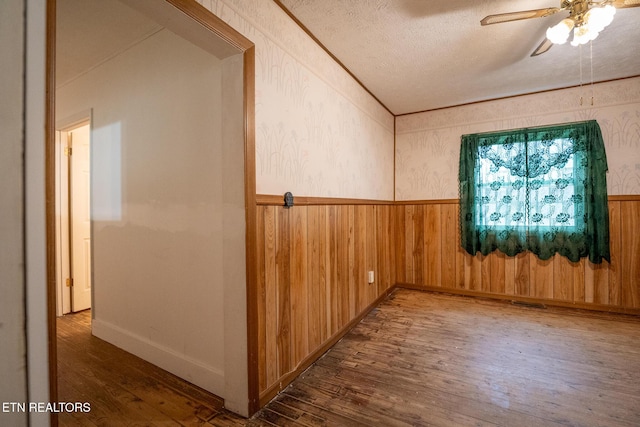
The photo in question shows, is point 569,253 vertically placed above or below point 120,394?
above

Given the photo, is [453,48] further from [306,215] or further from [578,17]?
[306,215]

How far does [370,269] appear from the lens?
10.4 ft

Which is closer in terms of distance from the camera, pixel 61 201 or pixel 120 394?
pixel 120 394

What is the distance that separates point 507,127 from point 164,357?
4268 millimetres

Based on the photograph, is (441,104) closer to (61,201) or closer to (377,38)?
(377,38)

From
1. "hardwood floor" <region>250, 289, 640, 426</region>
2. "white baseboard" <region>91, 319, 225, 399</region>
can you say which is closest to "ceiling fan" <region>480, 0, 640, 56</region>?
"hardwood floor" <region>250, 289, 640, 426</region>

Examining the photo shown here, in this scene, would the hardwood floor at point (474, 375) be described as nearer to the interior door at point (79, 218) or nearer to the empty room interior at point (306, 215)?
the empty room interior at point (306, 215)

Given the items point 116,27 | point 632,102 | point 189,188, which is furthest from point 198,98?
point 632,102

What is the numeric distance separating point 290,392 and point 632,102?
14.2 feet

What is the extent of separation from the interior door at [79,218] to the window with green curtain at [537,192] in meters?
4.55

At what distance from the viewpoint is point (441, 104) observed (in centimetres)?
371

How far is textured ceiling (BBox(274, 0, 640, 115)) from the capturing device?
1926 millimetres

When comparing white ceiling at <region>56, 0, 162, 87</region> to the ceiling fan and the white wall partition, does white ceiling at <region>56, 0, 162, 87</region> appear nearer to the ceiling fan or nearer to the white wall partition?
the white wall partition

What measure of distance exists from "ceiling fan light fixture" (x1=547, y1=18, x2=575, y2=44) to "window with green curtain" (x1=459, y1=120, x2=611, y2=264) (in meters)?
1.83
